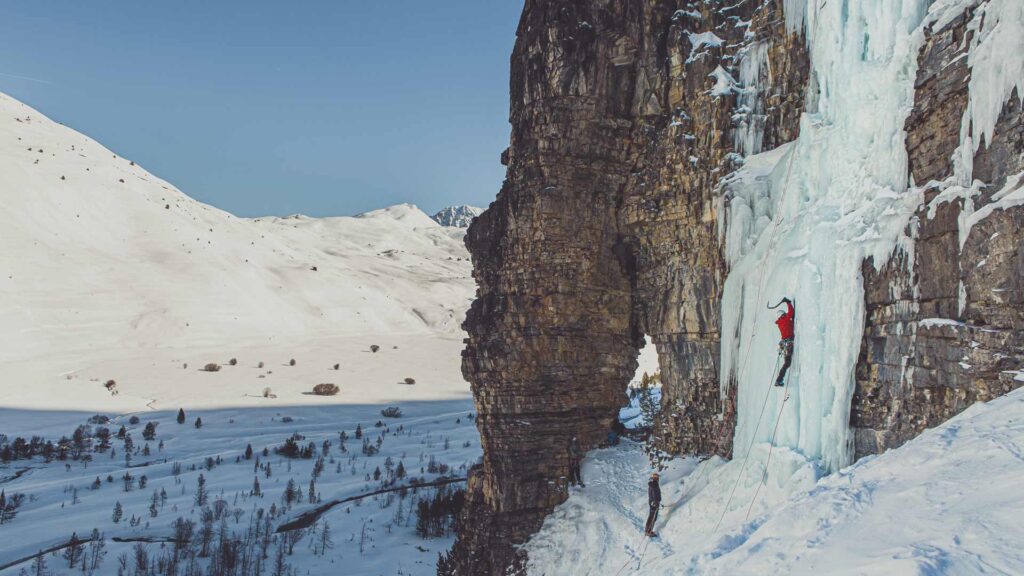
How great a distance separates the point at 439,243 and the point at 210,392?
80050 mm

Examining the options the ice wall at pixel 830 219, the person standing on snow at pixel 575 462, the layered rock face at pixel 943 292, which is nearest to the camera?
the layered rock face at pixel 943 292

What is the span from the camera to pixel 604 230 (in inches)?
627

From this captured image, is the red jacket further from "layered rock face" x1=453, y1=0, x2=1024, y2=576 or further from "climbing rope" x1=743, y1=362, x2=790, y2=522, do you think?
"layered rock face" x1=453, y1=0, x2=1024, y2=576

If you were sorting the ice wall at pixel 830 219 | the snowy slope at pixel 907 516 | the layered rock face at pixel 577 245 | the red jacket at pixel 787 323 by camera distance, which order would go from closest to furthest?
the snowy slope at pixel 907 516
the ice wall at pixel 830 219
the red jacket at pixel 787 323
the layered rock face at pixel 577 245

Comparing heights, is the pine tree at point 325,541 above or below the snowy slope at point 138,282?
below

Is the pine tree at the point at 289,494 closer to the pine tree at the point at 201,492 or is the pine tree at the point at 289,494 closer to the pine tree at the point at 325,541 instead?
the pine tree at the point at 201,492

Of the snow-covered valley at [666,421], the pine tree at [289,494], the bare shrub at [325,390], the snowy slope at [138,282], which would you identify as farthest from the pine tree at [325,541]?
the snowy slope at [138,282]

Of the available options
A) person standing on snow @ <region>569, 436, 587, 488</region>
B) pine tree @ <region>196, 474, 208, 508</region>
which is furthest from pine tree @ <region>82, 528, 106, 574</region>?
person standing on snow @ <region>569, 436, 587, 488</region>

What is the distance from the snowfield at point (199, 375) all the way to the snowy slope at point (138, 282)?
0.63 ft

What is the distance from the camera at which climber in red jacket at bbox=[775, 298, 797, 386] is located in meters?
10.7

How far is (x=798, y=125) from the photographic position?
1288 cm

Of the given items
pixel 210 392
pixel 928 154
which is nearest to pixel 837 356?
pixel 928 154

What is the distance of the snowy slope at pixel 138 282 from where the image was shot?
4459 cm

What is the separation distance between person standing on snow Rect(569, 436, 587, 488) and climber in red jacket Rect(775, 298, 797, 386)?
6.01 meters
